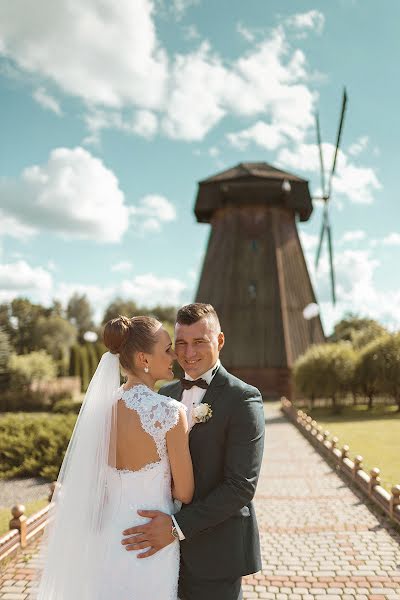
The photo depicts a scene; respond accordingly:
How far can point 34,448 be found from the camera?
14008mm

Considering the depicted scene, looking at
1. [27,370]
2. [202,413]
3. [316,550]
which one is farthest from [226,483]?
[27,370]

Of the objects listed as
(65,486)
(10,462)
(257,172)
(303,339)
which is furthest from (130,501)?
(257,172)

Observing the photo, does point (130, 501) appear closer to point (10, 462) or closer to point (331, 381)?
point (10, 462)

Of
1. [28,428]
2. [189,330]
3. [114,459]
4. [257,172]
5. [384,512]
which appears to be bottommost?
[384,512]

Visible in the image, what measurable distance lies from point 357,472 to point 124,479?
8467 mm

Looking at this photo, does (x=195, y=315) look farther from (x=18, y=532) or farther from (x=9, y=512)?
(x=9, y=512)

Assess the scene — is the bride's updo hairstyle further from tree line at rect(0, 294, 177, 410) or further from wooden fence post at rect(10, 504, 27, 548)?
tree line at rect(0, 294, 177, 410)

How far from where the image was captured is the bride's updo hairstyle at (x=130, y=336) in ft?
9.73

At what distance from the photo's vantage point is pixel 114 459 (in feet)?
9.93

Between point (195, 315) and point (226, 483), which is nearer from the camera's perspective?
point (226, 483)

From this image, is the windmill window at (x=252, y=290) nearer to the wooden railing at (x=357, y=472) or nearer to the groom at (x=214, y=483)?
the wooden railing at (x=357, y=472)

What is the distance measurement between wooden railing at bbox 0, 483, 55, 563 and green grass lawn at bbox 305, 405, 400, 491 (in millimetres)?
6815

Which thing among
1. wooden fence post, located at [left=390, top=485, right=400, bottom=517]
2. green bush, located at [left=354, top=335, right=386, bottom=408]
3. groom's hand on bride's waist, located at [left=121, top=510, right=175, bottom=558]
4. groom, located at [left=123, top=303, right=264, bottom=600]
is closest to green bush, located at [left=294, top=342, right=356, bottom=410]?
green bush, located at [left=354, top=335, right=386, bottom=408]

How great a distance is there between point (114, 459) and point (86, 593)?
883mm
